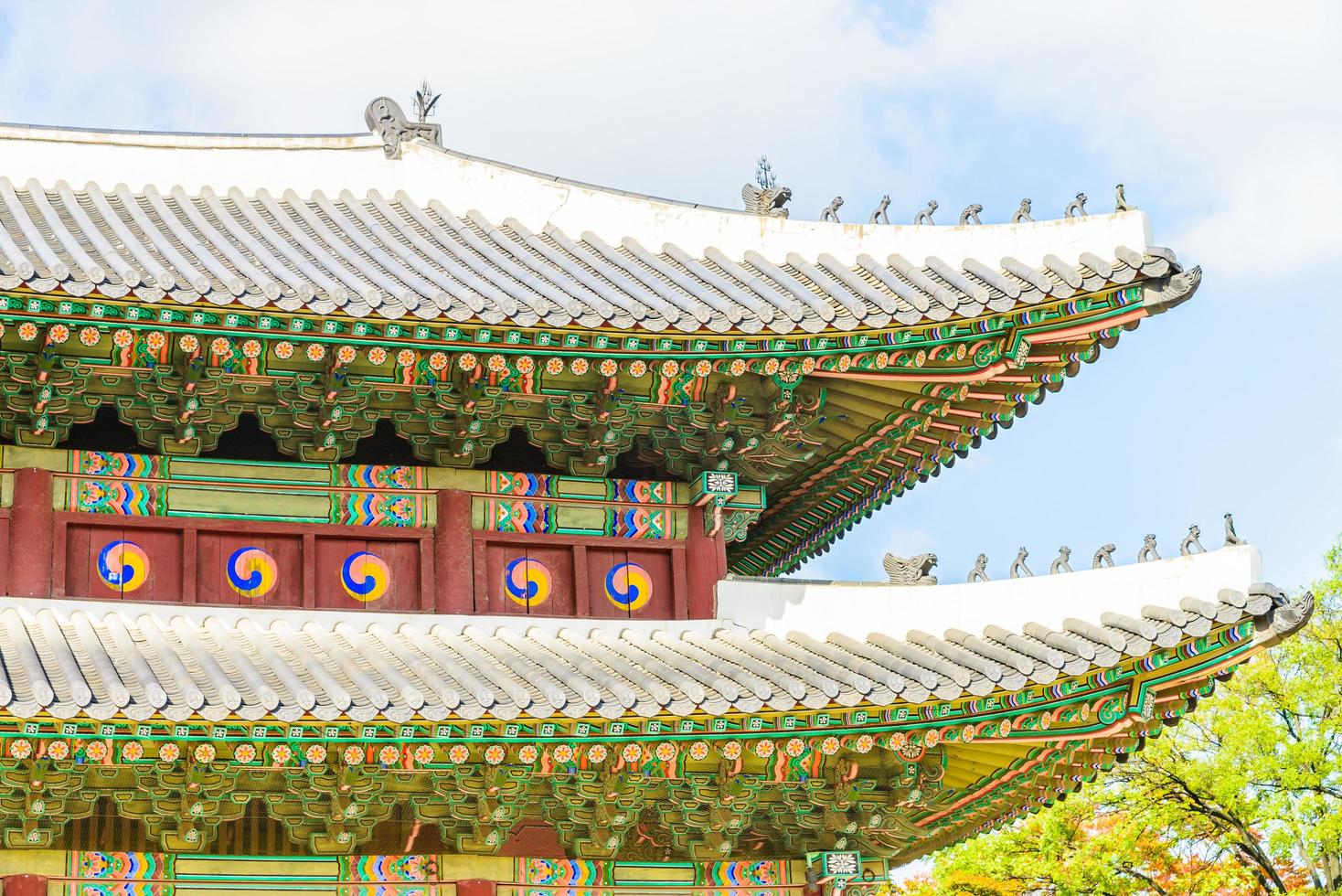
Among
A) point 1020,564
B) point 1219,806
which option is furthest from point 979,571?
point 1219,806

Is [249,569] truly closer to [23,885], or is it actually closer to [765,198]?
[23,885]

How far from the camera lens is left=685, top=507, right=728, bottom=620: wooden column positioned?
40.4 ft

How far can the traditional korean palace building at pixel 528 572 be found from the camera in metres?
10.2

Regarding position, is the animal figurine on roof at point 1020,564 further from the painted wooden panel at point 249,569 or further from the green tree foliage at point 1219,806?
the green tree foliage at point 1219,806

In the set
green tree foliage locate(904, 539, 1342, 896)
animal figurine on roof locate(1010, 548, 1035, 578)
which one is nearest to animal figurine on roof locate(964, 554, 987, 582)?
animal figurine on roof locate(1010, 548, 1035, 578)

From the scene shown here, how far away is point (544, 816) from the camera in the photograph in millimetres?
10969

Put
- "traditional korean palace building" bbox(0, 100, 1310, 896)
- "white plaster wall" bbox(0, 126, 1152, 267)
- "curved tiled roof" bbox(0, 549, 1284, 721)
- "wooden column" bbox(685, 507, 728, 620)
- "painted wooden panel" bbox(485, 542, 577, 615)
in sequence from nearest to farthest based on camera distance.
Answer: "curved tiled roof" bbox(0, 549, 1284, 721), "traditional korean palace building" bbox(0, 100, 1310, 896), "painted wooden panel" bbox(485, 542, 577, 615), "wooden column" bbox(685, 507, 728, 620), "white plaster wall" bbox(0, 126, 1152, 267)

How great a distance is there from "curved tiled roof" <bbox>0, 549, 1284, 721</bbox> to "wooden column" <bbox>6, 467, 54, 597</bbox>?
0.22 meters

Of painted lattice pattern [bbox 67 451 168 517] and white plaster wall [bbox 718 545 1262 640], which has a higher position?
painted lattice pattern [bbox 67 451 168 517]

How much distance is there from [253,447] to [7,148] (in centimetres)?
368

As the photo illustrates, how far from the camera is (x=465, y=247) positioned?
1341cm

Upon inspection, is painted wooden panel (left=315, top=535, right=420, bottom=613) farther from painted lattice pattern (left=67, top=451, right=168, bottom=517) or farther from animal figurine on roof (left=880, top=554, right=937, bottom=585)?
animal figurine on roof (left=880, top=554, right=937, bottom=585)

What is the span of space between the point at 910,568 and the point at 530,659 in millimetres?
3094

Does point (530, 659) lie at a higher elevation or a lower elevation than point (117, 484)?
lower
